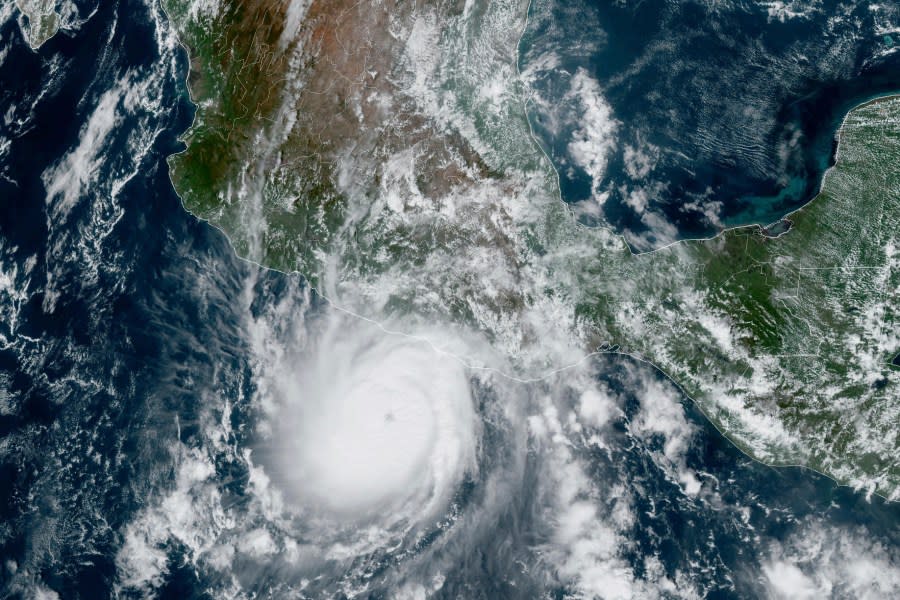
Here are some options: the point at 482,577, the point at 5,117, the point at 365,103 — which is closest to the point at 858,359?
the point at 482,577

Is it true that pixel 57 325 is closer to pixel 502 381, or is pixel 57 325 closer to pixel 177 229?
pixel 177 229

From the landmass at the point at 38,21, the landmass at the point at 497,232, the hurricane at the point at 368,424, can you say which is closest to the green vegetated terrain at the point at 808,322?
the landmass at the point at 497,232

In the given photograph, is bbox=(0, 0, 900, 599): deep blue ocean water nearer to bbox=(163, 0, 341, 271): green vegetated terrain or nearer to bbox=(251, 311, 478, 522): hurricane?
bbox=(163, 0, 341, 271): green vegetated terrain

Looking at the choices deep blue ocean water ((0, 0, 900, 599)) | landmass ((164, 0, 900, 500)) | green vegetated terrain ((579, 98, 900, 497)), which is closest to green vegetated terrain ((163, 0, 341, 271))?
landmass ((164, 0, 900, 500))

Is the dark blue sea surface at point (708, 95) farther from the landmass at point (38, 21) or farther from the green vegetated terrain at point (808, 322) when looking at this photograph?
the landmass at point (38, 21)

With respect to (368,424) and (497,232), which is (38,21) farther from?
(368,424)

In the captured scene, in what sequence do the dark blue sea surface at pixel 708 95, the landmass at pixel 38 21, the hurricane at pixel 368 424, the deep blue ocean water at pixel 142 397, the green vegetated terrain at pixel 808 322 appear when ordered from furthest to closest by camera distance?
the landmass at pixel 38 21
the hurricane at pixel 368 424
the green vegetated terrain at pixel 808 322
the dark blue sea surface at pixel 708 95
the deep blue ocean water at pixel 142 397
